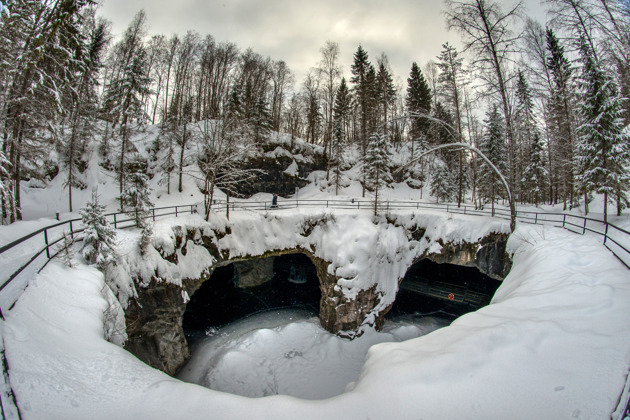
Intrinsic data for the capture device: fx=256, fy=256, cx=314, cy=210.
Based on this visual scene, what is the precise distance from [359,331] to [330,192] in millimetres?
21755

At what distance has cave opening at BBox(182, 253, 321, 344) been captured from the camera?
693 inches

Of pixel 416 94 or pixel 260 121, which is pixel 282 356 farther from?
pixel 416 94

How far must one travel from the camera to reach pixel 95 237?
Answer: 8891 millimetres

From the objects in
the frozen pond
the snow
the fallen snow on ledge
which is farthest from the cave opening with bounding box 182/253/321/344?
the snow

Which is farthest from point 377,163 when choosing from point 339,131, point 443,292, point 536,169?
point 536,169

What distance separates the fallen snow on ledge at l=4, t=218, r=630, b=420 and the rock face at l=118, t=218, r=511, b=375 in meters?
6.92

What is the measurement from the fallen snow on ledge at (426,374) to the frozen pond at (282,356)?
8.36 m

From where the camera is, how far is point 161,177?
29.5m

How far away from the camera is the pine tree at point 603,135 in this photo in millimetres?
13930

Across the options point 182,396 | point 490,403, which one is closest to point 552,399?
point 490,403

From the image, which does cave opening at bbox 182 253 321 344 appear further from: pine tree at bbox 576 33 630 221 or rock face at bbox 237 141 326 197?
pine tree at bbox 576 33 630 221

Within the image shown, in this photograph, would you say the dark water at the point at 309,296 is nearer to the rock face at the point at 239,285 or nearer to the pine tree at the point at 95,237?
the rock face at the point at 239,285

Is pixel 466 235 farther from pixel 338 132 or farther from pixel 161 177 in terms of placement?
pixel 161 177

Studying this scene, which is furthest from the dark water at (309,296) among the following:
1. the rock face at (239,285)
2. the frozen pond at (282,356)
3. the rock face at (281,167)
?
the rock face at (281,167)
